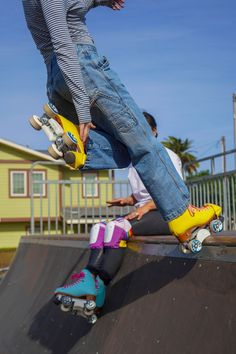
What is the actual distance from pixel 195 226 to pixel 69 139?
846 millimetres

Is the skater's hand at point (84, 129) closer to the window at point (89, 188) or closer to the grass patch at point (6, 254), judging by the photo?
the window at point (89, 188)

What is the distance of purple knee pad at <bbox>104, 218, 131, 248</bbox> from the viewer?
4.04m

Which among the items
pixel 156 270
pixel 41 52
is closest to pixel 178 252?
pixel 156 270

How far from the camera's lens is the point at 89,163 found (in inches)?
145

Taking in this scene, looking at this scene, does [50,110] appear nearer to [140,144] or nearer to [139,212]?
[140,144]

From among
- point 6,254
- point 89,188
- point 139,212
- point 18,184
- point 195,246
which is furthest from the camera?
point 18,184

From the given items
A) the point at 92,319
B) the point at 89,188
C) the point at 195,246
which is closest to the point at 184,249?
the point at 195,246

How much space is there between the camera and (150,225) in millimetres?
4578

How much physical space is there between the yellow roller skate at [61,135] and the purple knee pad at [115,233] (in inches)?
26.9

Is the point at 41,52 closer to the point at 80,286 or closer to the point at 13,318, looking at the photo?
the point at 80,286

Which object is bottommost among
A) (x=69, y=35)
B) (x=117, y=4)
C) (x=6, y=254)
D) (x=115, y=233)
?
(x=6, y=254)

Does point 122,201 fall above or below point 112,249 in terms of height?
above

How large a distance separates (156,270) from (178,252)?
0.89ft

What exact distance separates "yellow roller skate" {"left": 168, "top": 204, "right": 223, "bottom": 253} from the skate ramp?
2.8 inches
